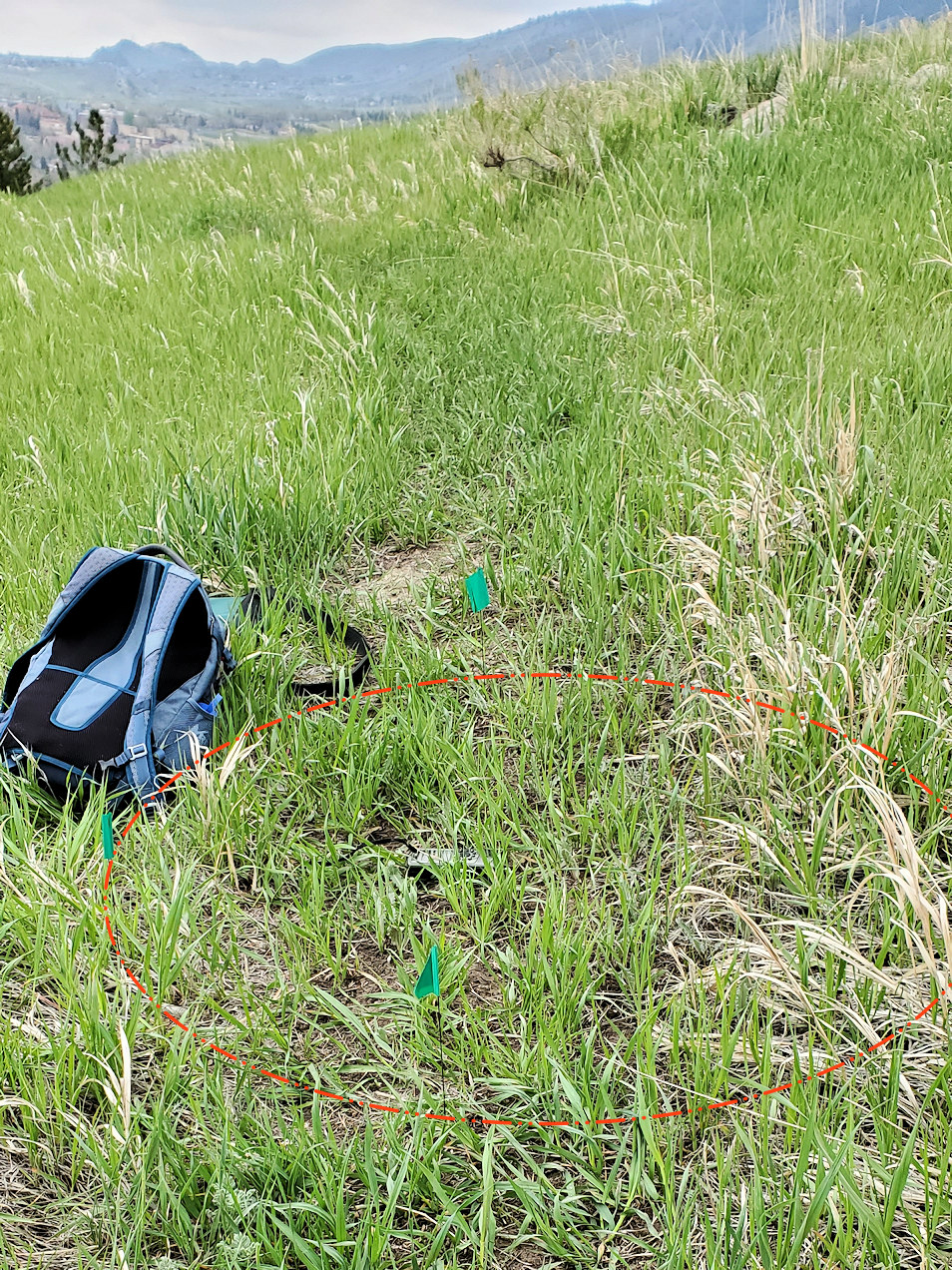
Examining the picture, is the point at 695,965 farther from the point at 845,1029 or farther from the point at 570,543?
the point at 570,543

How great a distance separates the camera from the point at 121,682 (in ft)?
7.29

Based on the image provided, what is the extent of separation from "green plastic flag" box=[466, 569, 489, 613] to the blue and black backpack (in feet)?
1.13

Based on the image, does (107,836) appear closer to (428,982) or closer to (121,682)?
(121,682)

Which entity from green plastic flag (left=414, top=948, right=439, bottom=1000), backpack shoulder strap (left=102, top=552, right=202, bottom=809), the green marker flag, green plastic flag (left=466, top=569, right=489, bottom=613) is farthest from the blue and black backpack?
green plastic flag (left=414, top=948, right=439, bottom=1000)

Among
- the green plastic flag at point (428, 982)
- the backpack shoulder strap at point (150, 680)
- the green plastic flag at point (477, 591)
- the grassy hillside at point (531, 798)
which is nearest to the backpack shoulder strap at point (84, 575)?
the backpack shoulder strap at point (150, 680)

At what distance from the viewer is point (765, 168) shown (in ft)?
16.9

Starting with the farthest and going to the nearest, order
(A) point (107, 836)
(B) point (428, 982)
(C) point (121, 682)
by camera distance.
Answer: (C) point (121, 682)
(A) point (107, 836)
(B) point (428, 982)

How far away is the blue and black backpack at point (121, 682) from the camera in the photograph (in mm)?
2117

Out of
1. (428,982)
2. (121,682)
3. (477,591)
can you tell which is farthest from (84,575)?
(428,982)

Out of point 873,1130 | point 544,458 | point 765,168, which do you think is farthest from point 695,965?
point 765,168

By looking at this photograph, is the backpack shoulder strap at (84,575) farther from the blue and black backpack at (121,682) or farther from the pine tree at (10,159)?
the pine tree at (10,159)

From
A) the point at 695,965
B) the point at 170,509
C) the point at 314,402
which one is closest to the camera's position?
the point at 695,965

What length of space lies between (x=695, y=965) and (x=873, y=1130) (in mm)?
372

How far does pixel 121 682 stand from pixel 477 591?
92cm
